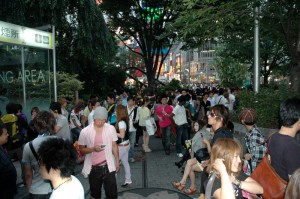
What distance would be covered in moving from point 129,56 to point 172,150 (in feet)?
138

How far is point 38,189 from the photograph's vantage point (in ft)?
11.2

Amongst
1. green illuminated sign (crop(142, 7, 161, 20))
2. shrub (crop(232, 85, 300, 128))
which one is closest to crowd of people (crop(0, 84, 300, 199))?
shrub (crop(232, 85, 300, 128))

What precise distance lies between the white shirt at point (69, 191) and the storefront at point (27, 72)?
294 inches

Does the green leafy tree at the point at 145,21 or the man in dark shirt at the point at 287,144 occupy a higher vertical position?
the green leafy tree at the point at 145,21

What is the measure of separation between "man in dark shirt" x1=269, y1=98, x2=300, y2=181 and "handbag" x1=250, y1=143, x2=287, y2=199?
0.25 feet

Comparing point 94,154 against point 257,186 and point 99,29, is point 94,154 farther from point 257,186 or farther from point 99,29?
point 99,29

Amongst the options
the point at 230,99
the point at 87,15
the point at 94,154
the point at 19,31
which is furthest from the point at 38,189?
the point at 87,15

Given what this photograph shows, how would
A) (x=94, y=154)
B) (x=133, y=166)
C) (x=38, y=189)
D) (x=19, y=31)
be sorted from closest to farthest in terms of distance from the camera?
(x=38, y=189), (x=94, y=154), (x=133, y=166), (x=19, y=31)

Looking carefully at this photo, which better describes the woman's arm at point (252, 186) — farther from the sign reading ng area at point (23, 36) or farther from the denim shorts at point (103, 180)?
the sign reading ng area at point (23, 36)

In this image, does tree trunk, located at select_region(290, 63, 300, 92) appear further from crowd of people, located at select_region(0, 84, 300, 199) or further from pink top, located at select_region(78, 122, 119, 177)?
pink top, located at select_region(78, 122, 119, 177)

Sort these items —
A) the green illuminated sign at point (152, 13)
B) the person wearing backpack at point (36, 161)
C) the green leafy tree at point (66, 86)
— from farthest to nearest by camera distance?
the green illuminated sign at point (152, 13) < the green leafy tree at point (66, 86) < the person wearing backpack at point (36, 161)

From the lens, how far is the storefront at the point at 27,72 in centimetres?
979

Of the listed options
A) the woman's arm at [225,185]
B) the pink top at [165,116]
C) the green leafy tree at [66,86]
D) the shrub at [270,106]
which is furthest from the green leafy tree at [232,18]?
the green leafy tree at [66,86]

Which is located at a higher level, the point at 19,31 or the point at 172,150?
the point at 19,31
